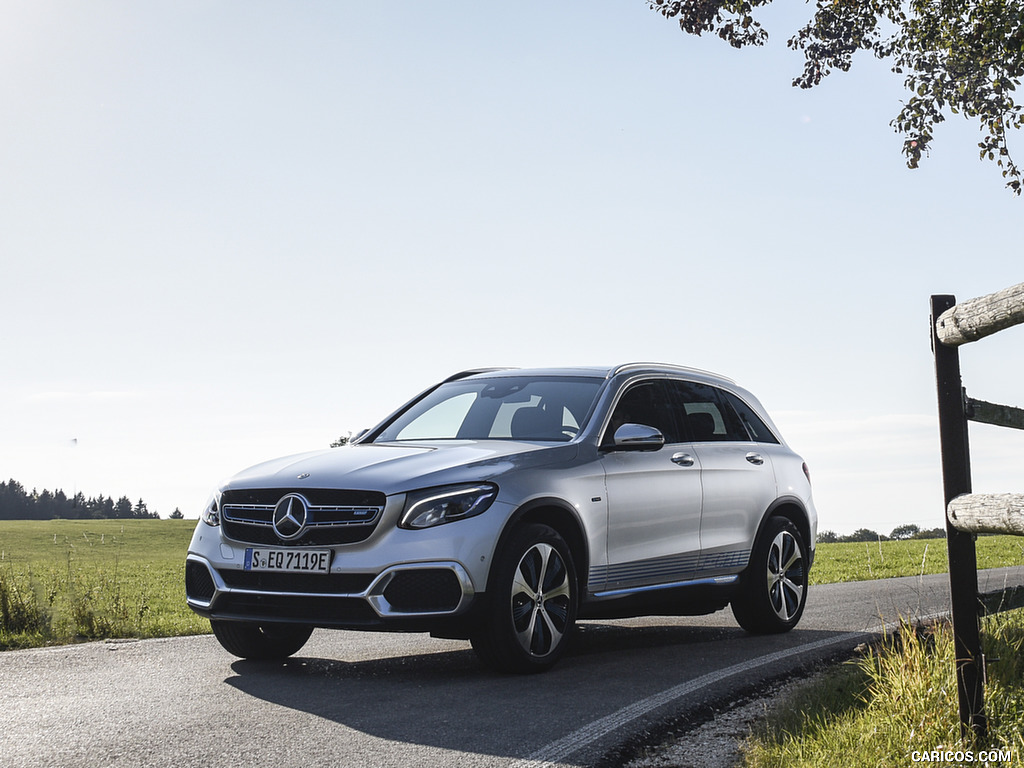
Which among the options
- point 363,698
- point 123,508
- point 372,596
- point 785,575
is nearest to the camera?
point 363,698

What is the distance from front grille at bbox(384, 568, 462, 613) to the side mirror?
179cm

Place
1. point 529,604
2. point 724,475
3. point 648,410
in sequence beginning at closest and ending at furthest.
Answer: point 529,604, point 648,410, point 724,475

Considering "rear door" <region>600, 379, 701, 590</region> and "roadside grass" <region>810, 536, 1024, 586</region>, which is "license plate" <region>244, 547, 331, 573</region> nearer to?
"rear door" <region>600, 379, 701, 590</region>

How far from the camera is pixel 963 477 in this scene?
496 centimetres

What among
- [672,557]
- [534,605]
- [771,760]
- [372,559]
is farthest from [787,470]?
[771,760]

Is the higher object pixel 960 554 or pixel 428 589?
pixel 960 554

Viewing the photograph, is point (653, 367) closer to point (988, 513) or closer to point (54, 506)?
point (988, 513)

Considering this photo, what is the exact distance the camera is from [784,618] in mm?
9727

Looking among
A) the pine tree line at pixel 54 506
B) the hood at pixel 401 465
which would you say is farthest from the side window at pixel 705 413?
the pine tree line at pixel 54 506

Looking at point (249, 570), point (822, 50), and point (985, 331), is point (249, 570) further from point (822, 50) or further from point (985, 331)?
point (822, 50)

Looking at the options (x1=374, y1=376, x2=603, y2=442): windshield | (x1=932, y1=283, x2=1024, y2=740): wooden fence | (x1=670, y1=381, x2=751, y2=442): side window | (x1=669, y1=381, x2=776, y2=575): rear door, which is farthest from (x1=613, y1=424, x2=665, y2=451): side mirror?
(x1=932, y1=283, x2=1024, y2=740): wooden fence

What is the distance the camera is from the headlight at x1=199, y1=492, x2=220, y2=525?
7.63 m

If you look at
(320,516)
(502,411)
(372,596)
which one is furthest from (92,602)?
(372,596)

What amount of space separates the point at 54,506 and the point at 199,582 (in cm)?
7851
